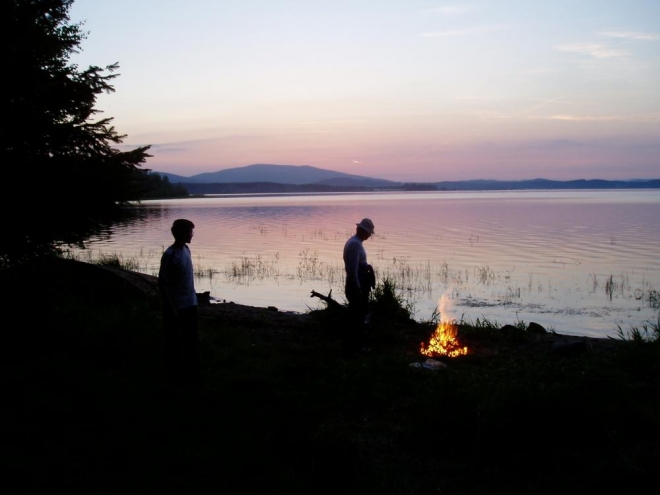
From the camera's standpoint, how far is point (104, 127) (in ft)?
30.1

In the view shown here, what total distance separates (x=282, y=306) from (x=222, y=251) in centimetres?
1637

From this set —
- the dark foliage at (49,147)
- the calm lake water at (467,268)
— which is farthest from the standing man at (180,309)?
the calm lake water at (467,268)

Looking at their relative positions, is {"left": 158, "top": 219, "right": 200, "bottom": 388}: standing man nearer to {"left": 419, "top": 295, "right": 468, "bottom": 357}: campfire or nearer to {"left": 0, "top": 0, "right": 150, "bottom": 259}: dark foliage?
{"left": 0, "top": 0, "right": 150, "bottom": 259}: dark foliage

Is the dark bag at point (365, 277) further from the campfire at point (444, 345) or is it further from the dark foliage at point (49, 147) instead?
the dark foliage at point (49, 147)

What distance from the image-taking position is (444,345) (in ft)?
33.0

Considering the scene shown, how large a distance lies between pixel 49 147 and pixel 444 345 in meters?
7.27

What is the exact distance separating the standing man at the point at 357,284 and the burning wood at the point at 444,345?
1.31m

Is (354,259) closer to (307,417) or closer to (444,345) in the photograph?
(444,345)

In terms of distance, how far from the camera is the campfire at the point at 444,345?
32.0 feet

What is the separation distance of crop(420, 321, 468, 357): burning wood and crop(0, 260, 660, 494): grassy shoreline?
1.36ft

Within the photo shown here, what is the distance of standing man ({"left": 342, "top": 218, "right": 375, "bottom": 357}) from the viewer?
9.18 metres

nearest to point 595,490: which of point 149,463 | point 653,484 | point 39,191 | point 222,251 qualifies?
point 653,484

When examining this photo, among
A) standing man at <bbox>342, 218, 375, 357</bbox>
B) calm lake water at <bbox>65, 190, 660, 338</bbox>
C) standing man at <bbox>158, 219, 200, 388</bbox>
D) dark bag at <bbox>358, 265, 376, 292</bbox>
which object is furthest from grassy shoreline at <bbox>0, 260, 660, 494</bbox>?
calm lake water at <bbox>65, 190, 660, 338</bbox>

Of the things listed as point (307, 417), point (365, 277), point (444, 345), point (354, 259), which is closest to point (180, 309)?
point (307, 417)
